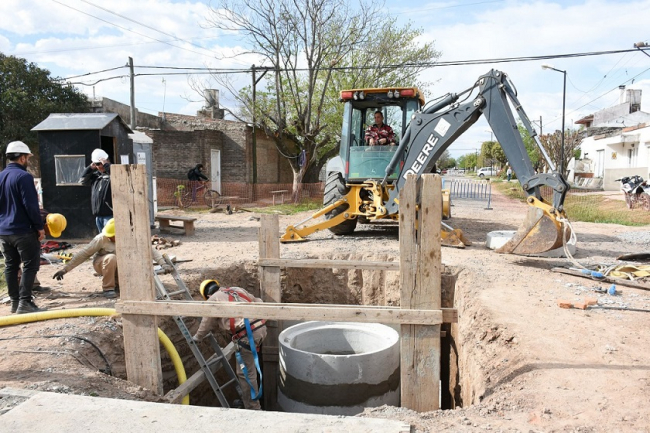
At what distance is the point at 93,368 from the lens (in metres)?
4.24

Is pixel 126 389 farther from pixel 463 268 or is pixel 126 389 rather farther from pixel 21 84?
pixel 21 84

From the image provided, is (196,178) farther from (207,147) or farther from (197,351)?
(197,351)

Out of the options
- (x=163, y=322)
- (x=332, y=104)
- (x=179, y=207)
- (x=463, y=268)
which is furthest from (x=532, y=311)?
(x=332, y=104)

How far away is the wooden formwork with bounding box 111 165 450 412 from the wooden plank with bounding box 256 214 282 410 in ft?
8.34

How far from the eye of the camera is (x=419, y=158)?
27.2ft

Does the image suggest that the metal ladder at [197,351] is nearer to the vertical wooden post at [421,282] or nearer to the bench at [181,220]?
the vertical wooden post at [421,282]

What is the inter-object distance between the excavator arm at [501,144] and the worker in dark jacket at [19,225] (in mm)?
5465

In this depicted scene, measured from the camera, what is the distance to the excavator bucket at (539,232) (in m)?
6.84

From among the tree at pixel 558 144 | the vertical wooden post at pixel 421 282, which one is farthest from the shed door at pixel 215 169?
the tree at pixel 558 144

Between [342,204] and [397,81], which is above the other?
[397,81]

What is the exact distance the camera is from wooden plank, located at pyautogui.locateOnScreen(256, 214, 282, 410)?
6.28 m

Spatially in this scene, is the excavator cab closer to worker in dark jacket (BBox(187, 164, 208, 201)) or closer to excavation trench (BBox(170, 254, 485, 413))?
excavation trench (BBox(170, 254, 485, 413))

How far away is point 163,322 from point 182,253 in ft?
10.6

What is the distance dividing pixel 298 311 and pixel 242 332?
2.12 meters
